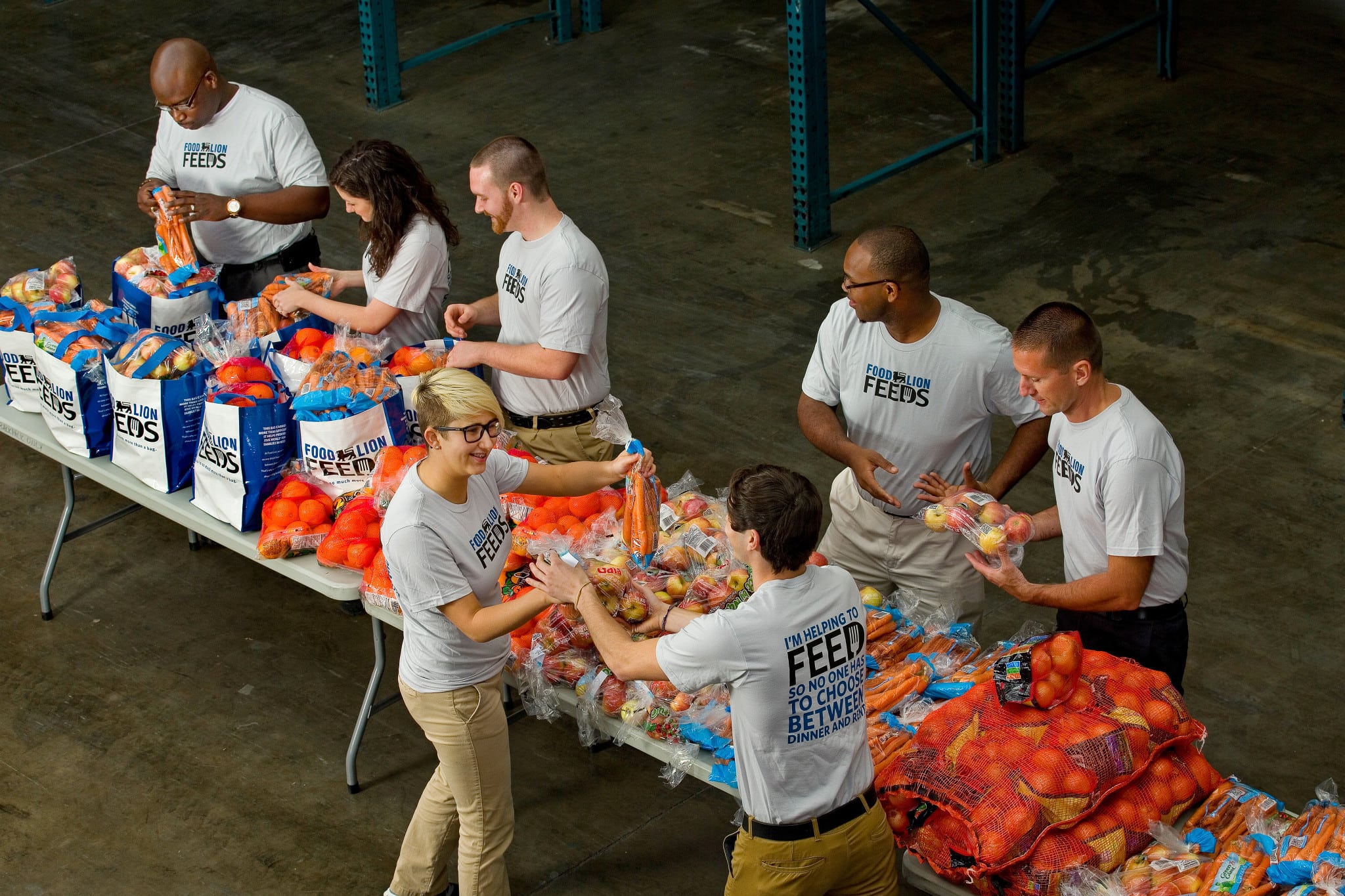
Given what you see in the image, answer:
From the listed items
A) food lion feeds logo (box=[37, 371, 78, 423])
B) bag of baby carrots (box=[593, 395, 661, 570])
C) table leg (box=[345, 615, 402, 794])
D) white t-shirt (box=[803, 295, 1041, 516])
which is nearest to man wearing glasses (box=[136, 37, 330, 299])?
food lion feeds logo (box=[37, 371, 78, 423])

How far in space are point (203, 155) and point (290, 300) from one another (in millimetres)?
1063

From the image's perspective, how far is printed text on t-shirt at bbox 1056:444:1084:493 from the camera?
414 cm

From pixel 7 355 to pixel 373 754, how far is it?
2083mm

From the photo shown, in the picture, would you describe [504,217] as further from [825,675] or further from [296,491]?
[825,675]

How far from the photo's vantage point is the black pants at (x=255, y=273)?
255 inches

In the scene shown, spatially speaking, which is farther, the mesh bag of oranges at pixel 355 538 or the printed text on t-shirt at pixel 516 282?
the printed text on t-shirt at pixel 516 282

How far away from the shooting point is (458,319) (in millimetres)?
5520

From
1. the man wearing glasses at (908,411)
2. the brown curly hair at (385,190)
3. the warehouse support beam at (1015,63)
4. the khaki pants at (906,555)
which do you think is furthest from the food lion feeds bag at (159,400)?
the warehouse support beam at (1015,63)

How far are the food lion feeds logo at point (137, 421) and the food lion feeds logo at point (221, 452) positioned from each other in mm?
196

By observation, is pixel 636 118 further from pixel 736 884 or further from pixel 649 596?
pixel 736 884

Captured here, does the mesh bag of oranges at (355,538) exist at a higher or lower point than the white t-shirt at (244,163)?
lower

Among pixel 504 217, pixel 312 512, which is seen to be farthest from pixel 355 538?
pixel 504 217

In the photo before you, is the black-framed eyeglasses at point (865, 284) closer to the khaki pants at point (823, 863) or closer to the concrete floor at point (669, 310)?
the khaki pants at point (823, 863)

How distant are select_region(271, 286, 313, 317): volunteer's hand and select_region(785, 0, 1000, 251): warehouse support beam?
13.3 feet
